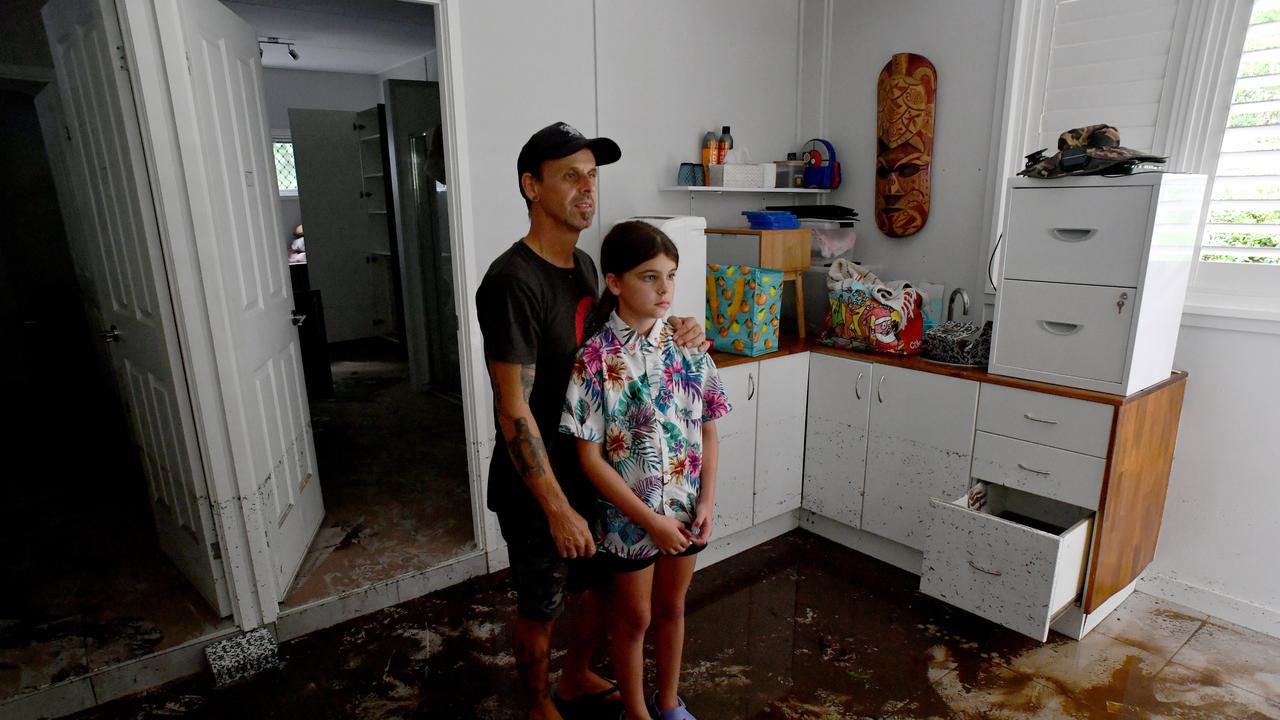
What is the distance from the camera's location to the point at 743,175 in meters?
3.04

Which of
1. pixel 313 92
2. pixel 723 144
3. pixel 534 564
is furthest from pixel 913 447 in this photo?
pixel 313 92

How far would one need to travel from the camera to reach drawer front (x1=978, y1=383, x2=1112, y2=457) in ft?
7.02

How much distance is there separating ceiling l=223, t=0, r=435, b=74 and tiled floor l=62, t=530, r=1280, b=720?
3.31 metres

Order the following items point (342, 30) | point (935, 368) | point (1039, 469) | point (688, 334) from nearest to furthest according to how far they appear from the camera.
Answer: point (688, 334) → point (1039, 469) → point (935, 368) → point (342, 30)

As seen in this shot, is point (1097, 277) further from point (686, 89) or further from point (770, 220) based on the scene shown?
point (686, 89)

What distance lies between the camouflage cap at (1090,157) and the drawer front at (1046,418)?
0.71 metres

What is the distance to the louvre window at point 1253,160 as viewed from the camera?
2156mm

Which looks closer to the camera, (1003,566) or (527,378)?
(527,378)

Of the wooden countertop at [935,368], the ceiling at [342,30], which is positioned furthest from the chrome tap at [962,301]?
the ceiling at [342,30]

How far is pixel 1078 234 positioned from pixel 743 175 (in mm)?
1350

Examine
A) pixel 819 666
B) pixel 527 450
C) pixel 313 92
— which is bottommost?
pixel 819 666

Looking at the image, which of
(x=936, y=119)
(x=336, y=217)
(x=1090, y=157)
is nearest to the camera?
(x=1090, y=157)

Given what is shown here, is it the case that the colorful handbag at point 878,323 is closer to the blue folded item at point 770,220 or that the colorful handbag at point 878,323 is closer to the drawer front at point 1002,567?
the blue folded item at point 770,220

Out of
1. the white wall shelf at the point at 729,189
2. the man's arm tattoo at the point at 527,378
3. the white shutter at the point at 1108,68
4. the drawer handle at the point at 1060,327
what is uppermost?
the white shutter at the point at 1108,68
